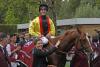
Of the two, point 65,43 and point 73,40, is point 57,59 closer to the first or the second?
point 65,43

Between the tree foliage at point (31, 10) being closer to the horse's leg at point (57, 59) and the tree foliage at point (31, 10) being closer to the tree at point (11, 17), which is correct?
the tree at point (11, 17)

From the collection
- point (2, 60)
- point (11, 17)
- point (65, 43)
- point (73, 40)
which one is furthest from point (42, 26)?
point (11, 17)

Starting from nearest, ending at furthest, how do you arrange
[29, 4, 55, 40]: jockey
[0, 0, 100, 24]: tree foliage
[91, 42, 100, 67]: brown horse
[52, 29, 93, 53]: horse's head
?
[52, 29, 93, 53]: horse's head, [29, 4, 55, 40]: jockey, [91, 42, 100, 67]: brown horse, [0, 0, 100, 24]: tree foliage

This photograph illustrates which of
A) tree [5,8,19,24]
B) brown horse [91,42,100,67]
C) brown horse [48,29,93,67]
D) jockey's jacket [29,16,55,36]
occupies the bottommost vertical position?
tree [5,8,19,24]

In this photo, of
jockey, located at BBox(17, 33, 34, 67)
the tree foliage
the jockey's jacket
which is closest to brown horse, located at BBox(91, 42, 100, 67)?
the jockey's jacket

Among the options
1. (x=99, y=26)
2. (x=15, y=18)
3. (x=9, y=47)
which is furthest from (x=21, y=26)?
(x=9, y=47)

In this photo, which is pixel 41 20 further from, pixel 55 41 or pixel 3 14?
pixel 3 14

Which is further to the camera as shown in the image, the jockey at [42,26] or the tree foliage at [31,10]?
the tree foliage at [31,10]

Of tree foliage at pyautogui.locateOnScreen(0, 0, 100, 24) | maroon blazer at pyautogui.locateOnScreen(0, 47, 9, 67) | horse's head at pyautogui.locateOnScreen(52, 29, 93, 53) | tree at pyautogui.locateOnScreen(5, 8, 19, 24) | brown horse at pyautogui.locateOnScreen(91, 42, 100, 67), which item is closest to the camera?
horse's head at pyautogui.locateOnScreen(52, 29, 93, 53)

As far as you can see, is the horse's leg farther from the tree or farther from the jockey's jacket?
the tree

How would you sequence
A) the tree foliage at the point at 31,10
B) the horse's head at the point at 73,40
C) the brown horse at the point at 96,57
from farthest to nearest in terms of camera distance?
the tree foliage at the point at 31,10, the brown horse at the point at 96,57, the horse's head at the point at 73,40

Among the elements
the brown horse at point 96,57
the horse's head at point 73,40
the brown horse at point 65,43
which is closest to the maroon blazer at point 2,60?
the brown horse at point 65,43

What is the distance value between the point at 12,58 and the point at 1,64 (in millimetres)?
2883

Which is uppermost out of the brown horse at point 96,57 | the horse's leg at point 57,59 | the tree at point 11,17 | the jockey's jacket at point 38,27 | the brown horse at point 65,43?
the jockey's jacket at point 38,27
